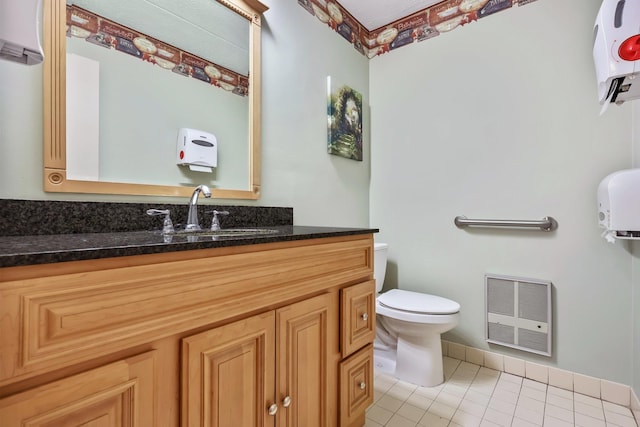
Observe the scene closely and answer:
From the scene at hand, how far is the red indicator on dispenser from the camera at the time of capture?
0.94m

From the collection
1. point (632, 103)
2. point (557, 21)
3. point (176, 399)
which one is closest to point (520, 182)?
point (632, 103)

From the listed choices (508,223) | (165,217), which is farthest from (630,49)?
(165,217)

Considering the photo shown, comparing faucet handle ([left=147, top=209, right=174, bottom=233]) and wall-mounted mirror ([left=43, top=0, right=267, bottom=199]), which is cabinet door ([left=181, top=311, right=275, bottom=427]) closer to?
faucet handle ([left=147, top=209, right=174, bottom=233])

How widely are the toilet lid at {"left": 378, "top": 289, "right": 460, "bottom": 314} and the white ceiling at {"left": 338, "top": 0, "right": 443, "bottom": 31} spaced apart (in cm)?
194

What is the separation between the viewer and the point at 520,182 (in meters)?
1.73

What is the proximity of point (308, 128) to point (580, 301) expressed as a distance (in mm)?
1795

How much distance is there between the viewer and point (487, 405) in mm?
1475

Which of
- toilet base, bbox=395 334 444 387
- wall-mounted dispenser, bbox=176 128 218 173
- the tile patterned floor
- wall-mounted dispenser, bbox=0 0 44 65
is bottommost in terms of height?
the tile patterned floor

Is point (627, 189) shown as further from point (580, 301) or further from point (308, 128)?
point (308, 128)

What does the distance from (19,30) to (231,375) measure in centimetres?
88

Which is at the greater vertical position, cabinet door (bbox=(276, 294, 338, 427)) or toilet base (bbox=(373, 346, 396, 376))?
cabinet door (bbox=(276, 294, 338, 427))

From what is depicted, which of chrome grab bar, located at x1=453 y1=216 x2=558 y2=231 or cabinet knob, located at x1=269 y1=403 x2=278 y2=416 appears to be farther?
chrome grab bar, located at x1=453 y1=216 x2=558 y2=231

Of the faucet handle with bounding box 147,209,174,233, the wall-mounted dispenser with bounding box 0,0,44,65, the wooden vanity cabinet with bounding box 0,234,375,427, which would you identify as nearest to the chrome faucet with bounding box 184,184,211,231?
the faucet handle with bounding box 147,209,174,233

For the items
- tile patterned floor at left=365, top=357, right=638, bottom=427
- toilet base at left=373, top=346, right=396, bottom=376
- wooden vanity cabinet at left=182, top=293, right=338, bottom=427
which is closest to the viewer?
wooden vanity cabinet at left=182, top=293, right=338, bottom=427
